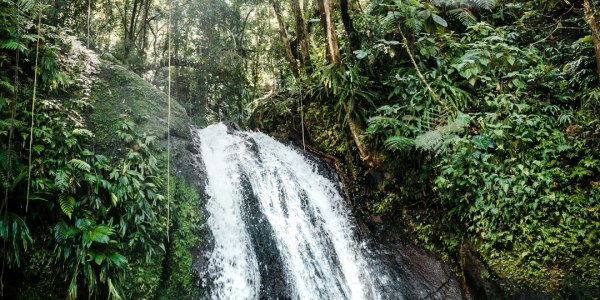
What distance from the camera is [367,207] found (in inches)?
262

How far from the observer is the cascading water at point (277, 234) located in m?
5.00

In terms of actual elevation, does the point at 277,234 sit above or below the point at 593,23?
below

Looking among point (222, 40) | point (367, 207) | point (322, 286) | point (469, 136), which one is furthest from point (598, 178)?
point (222, 40)

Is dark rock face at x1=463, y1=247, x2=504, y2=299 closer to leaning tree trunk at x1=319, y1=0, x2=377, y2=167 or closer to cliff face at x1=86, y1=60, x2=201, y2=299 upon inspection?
leaning tree trunk at x1=319, y1=0, x2=377, y2=167

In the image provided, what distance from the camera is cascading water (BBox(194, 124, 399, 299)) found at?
5.00 meters

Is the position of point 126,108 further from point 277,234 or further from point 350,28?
point 350,28

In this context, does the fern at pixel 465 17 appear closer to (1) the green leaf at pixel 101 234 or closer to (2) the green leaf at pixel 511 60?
(2) the green leaf at pixel 511 60

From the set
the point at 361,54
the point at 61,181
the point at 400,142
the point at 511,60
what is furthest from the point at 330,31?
the point at 61,181

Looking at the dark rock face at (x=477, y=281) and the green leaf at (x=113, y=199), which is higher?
the green leaf at (x=113, y=199)

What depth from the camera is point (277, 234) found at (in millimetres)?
5609

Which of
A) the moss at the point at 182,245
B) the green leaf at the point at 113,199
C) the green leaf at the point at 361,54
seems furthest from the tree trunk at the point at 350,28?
the green leaf at the point at 113,199

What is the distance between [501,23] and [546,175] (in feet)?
14.1

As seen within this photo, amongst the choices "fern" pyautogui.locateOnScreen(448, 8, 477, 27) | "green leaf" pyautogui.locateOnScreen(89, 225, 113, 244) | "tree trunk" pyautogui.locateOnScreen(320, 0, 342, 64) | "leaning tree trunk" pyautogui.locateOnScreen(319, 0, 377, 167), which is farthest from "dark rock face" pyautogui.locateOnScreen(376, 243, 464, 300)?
"fern" pyautogui.locateOnScreen(448, 8, 477, 27)

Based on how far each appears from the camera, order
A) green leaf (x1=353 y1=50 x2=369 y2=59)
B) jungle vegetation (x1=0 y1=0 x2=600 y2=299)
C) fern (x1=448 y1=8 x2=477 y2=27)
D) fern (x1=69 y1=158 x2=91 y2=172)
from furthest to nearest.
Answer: fern (x1=448 y1=8 x2=477 y2=27), green leaf (x1=353 y1=50 x2=369 y2=59), fern (x1=69 y1=158 x2=91 y2=172), jungle vegetation (x1=0 y1=0 x2=600 y2=299)
